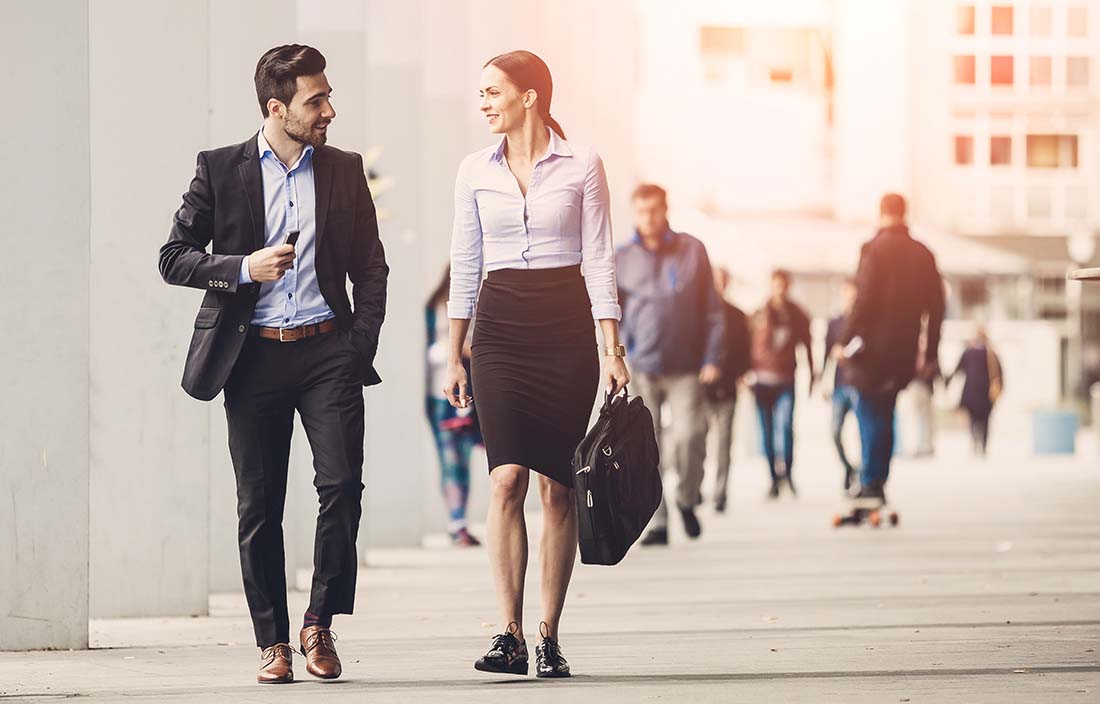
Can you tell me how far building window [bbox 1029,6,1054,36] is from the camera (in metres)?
62.9

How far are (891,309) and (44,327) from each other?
7.19 m

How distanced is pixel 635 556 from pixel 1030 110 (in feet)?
171

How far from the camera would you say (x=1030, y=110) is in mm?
62500

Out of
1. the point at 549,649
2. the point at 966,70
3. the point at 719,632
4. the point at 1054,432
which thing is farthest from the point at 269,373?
the point at 966,70

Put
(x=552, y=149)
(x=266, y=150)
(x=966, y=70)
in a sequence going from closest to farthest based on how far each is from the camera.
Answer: (x=266, y=150)
(x=552, y=149)
(x=966, y=70)

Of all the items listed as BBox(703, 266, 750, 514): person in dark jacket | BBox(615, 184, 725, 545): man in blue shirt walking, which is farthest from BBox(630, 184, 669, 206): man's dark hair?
BBox(703, 266, 750, 514): person in dark jacket

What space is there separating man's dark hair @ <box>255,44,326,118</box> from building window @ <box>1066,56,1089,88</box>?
190 ft

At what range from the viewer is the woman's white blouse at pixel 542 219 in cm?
697

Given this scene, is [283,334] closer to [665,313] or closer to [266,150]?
[266,150]

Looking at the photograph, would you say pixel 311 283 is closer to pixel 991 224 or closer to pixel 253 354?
pixel 253 354

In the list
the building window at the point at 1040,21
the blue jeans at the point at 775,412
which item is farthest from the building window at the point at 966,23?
the blue jeans at the point at 775,412

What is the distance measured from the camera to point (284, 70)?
6.80 m

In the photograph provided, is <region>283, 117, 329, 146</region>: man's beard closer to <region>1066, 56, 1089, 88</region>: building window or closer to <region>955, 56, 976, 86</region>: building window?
<region>955, 56, 976, 86</region>: building window

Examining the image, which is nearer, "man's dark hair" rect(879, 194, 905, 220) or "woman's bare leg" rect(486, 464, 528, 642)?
"woman's bare leg" rect(486, 464, 528, 642)
